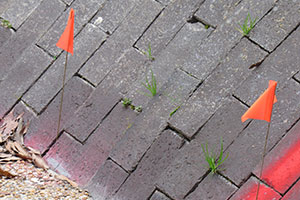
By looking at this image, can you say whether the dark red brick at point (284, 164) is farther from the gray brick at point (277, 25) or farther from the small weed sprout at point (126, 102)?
the small weed sprout at point (126, 102)

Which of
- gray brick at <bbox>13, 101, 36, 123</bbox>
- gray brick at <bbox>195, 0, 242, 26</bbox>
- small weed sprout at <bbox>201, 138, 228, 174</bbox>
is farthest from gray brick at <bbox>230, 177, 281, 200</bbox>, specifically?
gray brick at <bbox>13, 101, 36, 123</bbox>

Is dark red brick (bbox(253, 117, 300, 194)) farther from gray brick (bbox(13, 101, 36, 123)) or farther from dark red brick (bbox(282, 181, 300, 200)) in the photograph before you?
gray brick (bbox(13, 101, 36, 123))

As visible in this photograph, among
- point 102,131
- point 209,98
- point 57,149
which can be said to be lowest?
point 57,149

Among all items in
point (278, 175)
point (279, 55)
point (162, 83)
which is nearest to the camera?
point (278, 175)

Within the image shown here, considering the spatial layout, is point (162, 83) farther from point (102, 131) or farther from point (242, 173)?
point (242, 173)

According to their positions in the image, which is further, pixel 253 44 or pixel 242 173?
pixel 253 44

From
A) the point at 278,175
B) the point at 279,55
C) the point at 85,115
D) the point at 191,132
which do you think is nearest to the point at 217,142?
the point at 191,132

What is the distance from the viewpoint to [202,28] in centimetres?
347

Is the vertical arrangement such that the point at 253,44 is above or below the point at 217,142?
above

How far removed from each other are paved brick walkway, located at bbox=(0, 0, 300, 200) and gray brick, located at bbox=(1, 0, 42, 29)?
0.14 metres

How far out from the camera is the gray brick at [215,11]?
3443mm

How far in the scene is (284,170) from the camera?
2.93 m

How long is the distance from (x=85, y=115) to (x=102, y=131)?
185 mm

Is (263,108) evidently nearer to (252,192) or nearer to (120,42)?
(252,192)
